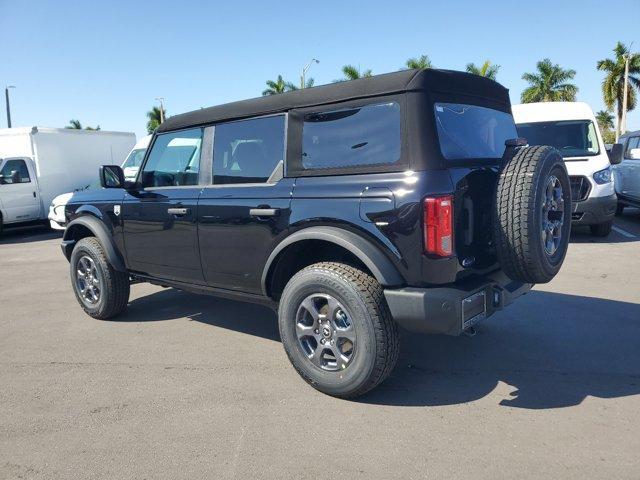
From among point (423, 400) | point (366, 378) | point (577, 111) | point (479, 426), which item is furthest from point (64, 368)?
point (577, 111)

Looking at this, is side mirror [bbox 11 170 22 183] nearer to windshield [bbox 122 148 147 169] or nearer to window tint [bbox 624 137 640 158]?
windshield [bbox 122 148 147 169]

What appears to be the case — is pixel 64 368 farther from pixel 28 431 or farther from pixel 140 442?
pixel 140 442

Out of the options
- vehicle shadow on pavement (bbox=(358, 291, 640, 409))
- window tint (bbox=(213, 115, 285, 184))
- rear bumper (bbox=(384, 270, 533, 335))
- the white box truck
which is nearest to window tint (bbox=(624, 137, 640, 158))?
vehicle shadow on pavement (bbox=(358, 291, 640, 409))

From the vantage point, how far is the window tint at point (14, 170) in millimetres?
12383

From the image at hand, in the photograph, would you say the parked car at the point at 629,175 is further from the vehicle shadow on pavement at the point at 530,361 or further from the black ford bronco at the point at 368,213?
the black ford bronco at the point at 368,213

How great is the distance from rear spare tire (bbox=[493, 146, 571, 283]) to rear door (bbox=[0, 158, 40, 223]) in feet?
41.7

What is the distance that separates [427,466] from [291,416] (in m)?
0.89

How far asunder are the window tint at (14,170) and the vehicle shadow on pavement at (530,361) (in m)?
11.8

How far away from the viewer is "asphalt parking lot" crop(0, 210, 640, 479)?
2.59 metres

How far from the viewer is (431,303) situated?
2861 mm

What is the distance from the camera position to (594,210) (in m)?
8.38

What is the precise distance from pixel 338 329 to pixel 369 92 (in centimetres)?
149

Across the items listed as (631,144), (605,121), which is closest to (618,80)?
(605,121)

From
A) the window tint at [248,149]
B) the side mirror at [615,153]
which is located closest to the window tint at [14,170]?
the window tint at [248,149]
